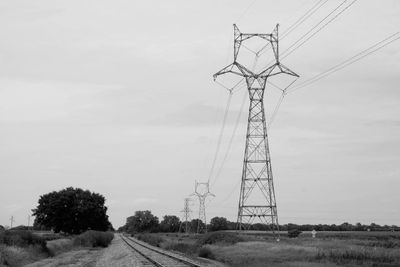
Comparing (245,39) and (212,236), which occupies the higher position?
(245,39)

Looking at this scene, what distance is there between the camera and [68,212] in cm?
11375

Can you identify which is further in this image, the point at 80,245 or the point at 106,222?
the point at 106,222

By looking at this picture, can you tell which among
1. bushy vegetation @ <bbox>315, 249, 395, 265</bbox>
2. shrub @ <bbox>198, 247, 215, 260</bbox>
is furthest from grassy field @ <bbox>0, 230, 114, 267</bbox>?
bushy vegetation @ <bbox>315, 249, 395, 265</bbox>

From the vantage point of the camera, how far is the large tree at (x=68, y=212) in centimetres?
11238

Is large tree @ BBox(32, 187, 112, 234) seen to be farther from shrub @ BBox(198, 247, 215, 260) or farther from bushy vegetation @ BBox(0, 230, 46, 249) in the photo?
shrub @ BBox(198, 247, 215, 260)

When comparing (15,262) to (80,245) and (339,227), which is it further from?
(339,227)

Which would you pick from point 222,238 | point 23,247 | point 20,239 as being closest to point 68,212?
point 222,238

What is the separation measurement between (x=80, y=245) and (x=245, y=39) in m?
49.7

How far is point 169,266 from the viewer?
32.4 meters

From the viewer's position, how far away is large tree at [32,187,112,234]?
112 metres

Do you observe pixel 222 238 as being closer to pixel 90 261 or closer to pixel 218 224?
pixel 90 261

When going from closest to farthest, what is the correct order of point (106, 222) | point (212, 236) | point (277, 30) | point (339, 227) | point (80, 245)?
point (277, 30), point (212, 236), point (80, 245), point (106, 222), point (339, 227)

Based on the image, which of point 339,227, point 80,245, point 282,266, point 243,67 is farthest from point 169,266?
point 339,227

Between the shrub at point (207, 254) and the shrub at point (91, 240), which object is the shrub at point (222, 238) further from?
the shrub at point (91, 240)
